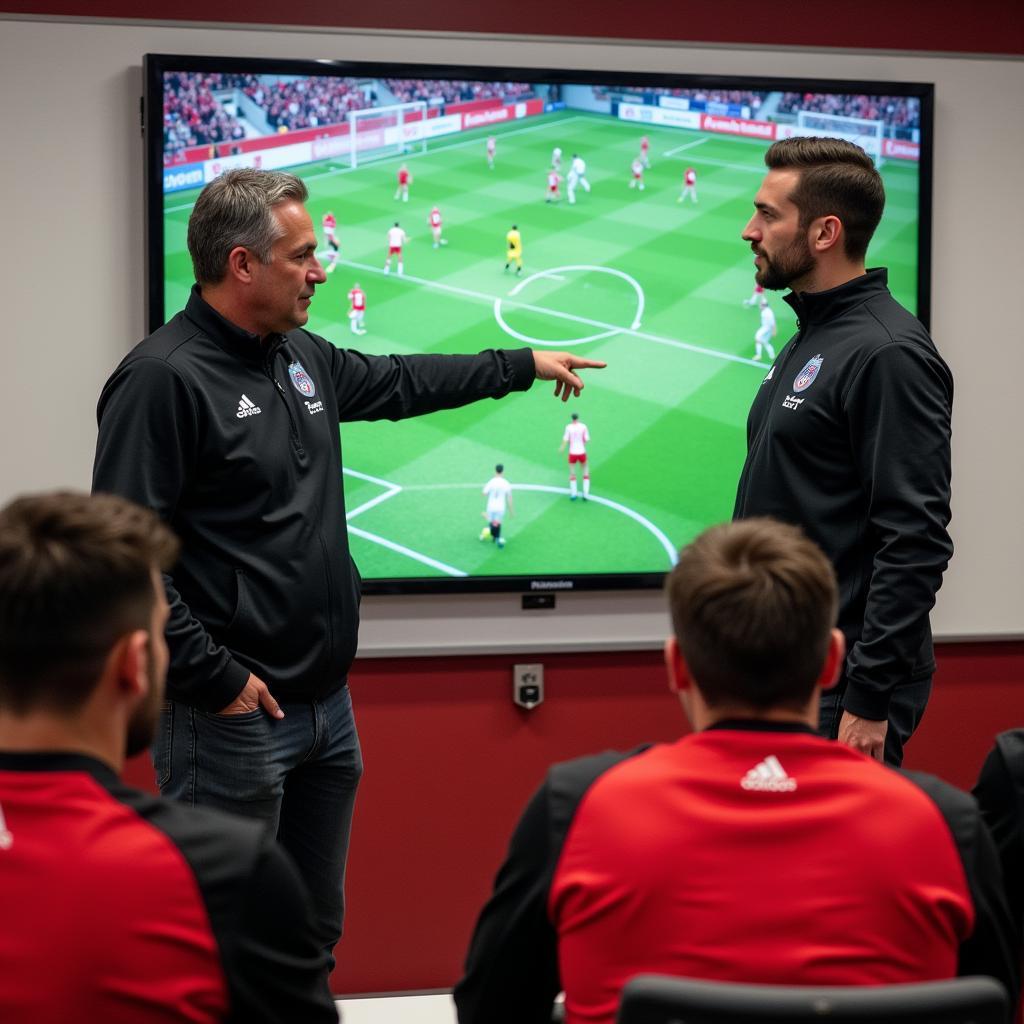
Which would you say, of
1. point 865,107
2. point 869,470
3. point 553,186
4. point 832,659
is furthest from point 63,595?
point 865,107

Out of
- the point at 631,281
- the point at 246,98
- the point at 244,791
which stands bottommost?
the point at 244,791

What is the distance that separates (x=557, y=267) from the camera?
349 centimetres

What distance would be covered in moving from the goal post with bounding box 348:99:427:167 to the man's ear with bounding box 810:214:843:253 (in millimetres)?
1302

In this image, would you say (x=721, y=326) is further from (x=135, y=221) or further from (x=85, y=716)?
(x=85, y=716)

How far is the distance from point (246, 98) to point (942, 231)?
199cm

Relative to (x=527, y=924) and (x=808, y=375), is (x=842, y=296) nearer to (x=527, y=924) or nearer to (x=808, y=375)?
(x=808, y=375)

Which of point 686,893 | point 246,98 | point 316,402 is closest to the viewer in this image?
point 686,893

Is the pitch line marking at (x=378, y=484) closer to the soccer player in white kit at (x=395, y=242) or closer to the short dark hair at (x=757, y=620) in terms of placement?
the soccer player in white kit at (x=395, y=242)

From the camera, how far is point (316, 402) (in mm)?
2506

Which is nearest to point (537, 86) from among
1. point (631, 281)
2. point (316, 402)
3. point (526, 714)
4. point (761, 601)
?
point (631, 281)

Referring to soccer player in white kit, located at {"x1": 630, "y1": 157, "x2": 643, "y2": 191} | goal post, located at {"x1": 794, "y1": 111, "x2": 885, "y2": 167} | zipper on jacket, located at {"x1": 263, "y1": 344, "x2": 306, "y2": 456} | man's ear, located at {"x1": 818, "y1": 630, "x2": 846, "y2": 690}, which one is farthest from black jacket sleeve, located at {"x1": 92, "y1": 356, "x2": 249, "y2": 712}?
goal post, located at {"x1": 794, "y1": 111, "x2": 885, "y2": 167}

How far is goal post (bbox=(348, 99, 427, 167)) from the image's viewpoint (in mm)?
3332

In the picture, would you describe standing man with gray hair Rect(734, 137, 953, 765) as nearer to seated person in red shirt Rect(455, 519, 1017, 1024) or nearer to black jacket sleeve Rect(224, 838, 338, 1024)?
seated person in red shirt Rect(455, 519, 1017, 1024)

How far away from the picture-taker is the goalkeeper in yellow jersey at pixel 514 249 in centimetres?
346
